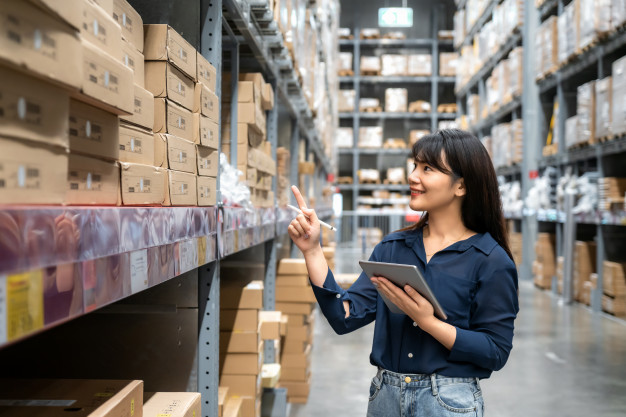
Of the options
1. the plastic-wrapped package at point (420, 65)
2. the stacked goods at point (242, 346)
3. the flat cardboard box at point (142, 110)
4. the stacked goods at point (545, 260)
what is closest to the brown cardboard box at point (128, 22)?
the flat cardboard box at point (142, 110)

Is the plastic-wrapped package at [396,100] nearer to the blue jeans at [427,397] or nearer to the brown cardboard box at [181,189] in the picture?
the brown cardboard box at [181,189]

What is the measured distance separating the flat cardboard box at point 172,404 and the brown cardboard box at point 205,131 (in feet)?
2.61

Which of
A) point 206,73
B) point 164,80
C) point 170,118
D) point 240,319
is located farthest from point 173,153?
point 240,319

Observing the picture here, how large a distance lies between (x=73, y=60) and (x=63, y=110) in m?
0.08

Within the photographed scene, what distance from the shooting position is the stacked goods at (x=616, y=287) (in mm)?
7523

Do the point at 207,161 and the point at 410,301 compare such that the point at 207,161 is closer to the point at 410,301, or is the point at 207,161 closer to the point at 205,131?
the point at 205,131

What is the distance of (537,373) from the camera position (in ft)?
17.1

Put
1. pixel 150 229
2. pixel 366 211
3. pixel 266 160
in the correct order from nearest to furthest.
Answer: pixel 150 229 → pixel 266 160 → pixel 366 211

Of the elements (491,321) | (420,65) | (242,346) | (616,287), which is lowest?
(616,287)

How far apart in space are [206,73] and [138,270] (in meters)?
1.03

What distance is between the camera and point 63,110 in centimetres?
98

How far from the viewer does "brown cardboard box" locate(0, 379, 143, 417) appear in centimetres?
143

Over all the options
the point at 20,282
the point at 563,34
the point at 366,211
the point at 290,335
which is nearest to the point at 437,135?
the point at 20,282

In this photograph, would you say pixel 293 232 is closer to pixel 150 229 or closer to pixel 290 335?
pixel 150 229
